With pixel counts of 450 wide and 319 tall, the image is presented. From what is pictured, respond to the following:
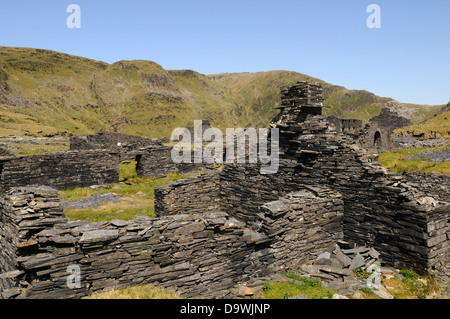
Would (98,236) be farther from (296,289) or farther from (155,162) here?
(155,162)

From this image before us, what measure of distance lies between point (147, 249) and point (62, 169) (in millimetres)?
16726

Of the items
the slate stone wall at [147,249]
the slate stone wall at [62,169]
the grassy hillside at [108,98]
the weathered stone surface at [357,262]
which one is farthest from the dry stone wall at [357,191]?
the grassy hillside at [108,98]

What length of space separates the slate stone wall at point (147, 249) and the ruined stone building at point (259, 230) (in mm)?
25

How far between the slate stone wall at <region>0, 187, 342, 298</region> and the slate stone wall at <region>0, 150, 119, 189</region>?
12.1 meters

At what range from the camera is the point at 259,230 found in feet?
30.9

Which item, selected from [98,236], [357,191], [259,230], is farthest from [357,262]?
[98,236]

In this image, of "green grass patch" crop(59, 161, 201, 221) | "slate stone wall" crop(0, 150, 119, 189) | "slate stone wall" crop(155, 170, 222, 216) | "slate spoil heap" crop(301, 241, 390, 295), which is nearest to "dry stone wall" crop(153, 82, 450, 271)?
"slate stone wall" crop(155, 170, 222, 216)

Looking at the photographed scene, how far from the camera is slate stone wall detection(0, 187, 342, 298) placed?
6.39 m

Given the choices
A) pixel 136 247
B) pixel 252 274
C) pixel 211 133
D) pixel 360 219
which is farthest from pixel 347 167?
pixel 211 133

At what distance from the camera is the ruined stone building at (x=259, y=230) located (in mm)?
6605

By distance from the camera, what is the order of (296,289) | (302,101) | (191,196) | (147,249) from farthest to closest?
(191,196) < (302,101) < (296,289) < (147,249)

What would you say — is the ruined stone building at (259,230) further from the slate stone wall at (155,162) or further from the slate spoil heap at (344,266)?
the slate stone wall at (155,162)

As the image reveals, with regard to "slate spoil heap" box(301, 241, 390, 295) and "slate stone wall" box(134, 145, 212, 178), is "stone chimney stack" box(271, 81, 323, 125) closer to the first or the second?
"slate spoil heap" box(301, 241, 390, 295)

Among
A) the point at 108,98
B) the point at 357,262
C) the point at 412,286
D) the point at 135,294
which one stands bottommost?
the point at 412,286
